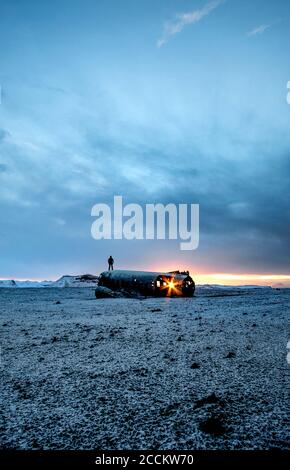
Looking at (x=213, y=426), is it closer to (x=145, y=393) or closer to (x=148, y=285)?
(x=145, y=393)

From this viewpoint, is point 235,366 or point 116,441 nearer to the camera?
point 116,441

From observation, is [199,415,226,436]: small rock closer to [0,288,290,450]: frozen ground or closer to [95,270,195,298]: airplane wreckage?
[0,288,290,450]: frozen ground

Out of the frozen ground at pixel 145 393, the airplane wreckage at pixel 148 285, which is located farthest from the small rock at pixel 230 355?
the airplane wreckage at pixel 148 285

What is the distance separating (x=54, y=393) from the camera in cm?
227

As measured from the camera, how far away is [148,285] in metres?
15.9

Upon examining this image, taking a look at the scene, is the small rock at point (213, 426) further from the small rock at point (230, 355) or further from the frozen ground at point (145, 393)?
the small rock at point (230, 355)

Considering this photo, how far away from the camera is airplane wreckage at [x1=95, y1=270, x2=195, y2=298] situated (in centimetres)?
1577

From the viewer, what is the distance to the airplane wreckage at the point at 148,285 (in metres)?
15.8

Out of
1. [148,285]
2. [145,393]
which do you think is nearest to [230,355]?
[145,393]

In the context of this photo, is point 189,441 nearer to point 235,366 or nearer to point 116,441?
point 116,441

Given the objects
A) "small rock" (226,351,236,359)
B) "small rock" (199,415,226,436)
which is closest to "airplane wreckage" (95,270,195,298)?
"small rock" (226,351,236,359)
